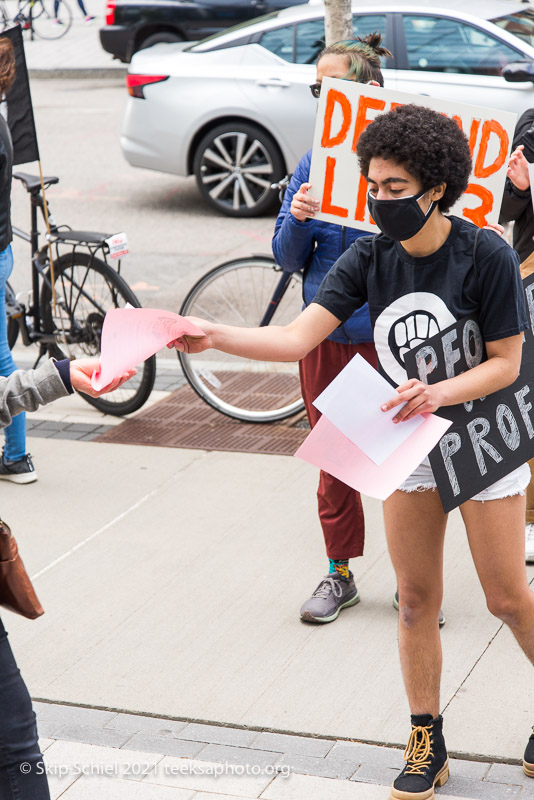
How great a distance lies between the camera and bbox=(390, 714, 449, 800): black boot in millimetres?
3240

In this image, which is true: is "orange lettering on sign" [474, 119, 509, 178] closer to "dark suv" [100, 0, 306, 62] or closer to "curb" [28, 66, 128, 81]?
"dark suv" [100, 0, 306, 62]

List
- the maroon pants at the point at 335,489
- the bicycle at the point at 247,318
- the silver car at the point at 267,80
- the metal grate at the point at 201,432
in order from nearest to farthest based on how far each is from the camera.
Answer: the maroon pants at the point at 335,489 < the metal grate at the point at 201,432 < the bicycle at the point at 247,318 < the silver car at the point at 267,80

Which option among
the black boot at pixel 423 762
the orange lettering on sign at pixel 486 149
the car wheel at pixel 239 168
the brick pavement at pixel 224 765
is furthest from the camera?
the car wheel at pixel 239 168

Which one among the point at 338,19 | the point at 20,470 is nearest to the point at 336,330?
the point at 20,470

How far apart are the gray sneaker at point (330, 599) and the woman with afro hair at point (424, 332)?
1.04 m

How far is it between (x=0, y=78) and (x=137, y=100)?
6366 millimetres

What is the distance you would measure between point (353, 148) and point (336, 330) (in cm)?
67

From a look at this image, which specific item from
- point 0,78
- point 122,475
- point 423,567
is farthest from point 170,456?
point 423,567

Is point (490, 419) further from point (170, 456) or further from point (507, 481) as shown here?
point (170, 456)

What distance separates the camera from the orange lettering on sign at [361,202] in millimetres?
4016

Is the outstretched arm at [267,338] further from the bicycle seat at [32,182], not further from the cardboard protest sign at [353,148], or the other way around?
the bicycle seat at [32,182]

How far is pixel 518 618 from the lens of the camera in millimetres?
3207

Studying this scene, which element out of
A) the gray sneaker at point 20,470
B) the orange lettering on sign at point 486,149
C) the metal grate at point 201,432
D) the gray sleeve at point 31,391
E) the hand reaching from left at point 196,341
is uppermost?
the orange lettering on sign at point 486,149

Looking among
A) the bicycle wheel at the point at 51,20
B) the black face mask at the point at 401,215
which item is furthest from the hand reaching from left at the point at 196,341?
Answer: the bicycle wheel at the point at 51,20
